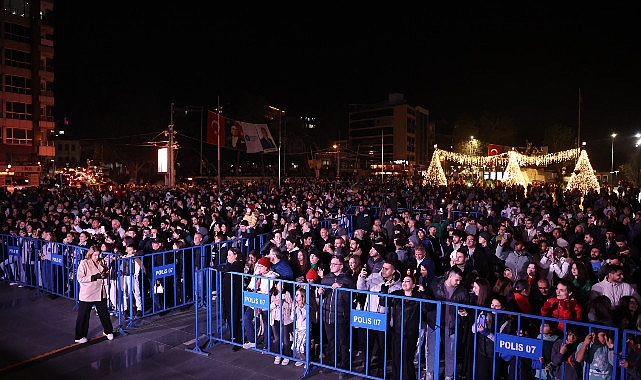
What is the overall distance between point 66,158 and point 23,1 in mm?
50790

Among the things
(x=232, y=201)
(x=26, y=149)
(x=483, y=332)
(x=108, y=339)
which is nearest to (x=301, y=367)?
(x=483, y=332)

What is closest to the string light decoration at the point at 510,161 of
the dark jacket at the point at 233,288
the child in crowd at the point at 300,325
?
the dark jacket at the point at 233,288

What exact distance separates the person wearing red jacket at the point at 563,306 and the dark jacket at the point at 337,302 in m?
2.48

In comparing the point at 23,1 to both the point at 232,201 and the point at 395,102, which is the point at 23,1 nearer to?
the point at 232,201

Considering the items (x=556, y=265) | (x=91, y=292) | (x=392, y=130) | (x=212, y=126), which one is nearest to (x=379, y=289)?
(x=556, y=265)

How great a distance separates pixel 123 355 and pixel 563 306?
20.7 ft

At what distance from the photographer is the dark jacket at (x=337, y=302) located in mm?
6324

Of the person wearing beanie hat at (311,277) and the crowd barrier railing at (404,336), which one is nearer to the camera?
the crowd barrier railing at (404,336)

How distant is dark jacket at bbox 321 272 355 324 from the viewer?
6.32 metres

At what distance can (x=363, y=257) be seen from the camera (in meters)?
9.92

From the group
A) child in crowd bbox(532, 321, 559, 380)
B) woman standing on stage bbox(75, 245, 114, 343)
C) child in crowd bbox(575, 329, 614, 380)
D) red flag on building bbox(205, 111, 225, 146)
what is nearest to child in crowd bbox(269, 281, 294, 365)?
woman standing on stage bbox(75, 245, 114, 343)

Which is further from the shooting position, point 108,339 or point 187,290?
point 187,290

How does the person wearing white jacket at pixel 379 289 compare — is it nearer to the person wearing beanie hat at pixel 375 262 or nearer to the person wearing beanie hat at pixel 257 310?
the person wearing beanie hat at pixel 375 262

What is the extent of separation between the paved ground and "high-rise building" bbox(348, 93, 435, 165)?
92.4m
